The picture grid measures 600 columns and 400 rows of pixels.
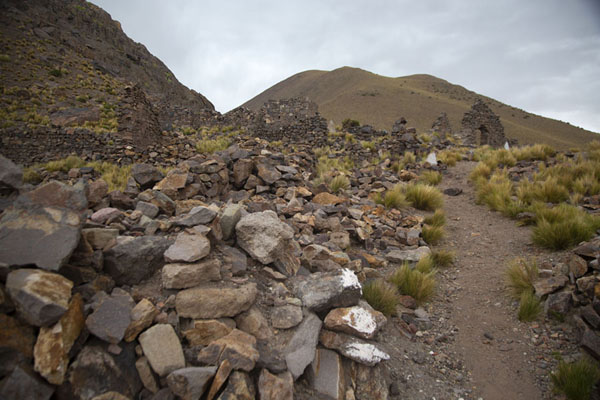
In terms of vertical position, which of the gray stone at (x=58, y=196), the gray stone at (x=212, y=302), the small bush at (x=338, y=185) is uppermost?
the gray stone at (x=58, y=196)

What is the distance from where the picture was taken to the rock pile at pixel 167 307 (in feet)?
5.46

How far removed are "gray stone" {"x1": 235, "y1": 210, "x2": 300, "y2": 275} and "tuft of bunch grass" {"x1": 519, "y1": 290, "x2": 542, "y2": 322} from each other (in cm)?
274

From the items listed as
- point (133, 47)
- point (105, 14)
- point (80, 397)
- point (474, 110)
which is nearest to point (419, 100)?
point (474, 110)

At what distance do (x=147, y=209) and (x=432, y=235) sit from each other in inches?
200

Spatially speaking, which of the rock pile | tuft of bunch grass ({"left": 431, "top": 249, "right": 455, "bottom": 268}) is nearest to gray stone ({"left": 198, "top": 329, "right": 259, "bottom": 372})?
the rock pile

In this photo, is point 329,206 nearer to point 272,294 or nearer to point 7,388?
point 272,294

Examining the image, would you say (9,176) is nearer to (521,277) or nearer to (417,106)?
(521,277)

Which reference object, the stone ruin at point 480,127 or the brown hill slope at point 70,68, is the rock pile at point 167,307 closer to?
the brown hill slope at point 70,68

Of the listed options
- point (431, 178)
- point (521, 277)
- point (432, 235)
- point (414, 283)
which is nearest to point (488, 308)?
point (521, 277)

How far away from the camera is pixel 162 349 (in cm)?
196

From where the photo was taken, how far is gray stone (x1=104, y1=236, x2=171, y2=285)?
2.38 meters

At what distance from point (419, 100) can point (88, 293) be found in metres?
60.5

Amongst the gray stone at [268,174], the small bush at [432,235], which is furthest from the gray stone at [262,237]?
the small bush at [432,235]

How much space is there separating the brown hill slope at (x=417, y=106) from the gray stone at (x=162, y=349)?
39512 millimetres
